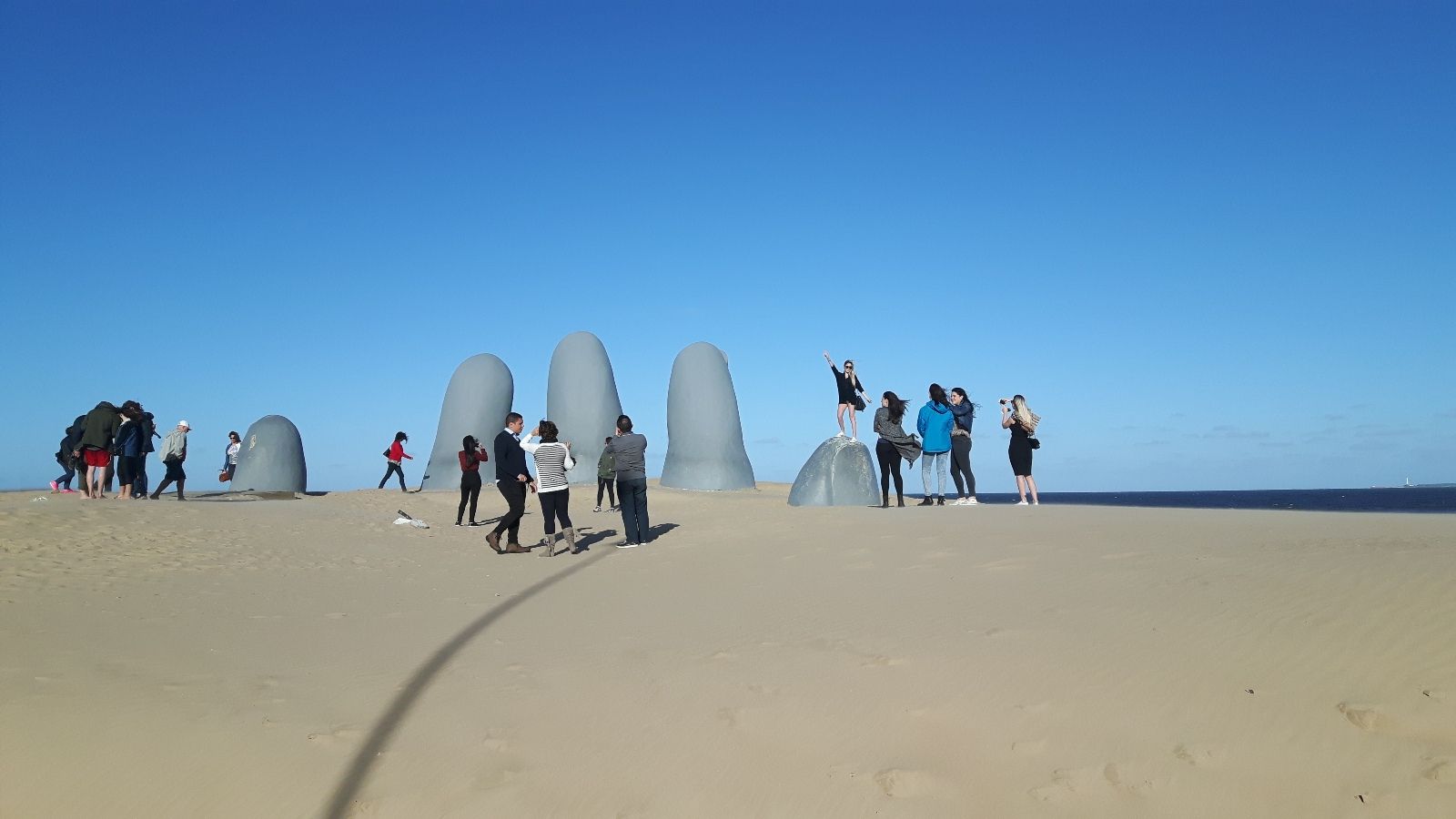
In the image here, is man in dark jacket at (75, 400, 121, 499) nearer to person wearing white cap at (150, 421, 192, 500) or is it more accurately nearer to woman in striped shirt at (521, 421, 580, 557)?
person wearing white cap at (150, 421, 192, 500)

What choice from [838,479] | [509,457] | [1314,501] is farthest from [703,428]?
[1314,501]

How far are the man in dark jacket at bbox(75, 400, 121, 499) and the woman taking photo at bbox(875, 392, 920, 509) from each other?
11322mm

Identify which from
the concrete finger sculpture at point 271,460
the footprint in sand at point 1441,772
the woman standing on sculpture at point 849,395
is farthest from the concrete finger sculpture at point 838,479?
the concrete finger sculpture at point 271,460

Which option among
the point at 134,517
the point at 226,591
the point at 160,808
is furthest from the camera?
the point at 134,517

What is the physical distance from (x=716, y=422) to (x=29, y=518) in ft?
49.6

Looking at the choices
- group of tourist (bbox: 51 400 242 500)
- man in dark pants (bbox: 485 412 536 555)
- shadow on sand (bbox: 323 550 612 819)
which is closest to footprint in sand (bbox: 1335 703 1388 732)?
shadow on sand (bbox: 323 550 612 819)

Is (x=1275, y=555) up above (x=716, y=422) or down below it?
below


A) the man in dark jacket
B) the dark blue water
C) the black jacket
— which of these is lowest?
the dark blue water

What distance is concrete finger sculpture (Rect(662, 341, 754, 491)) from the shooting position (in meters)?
23.3

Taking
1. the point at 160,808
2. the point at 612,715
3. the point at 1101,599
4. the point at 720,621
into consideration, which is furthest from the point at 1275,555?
the point at 160,808

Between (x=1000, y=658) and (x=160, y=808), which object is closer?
(x=160, y=808)

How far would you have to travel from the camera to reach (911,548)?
25.8 ft

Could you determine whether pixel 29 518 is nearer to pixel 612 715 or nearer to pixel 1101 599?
pixel 612 715

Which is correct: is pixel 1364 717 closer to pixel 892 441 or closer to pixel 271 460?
pixel 892 441
